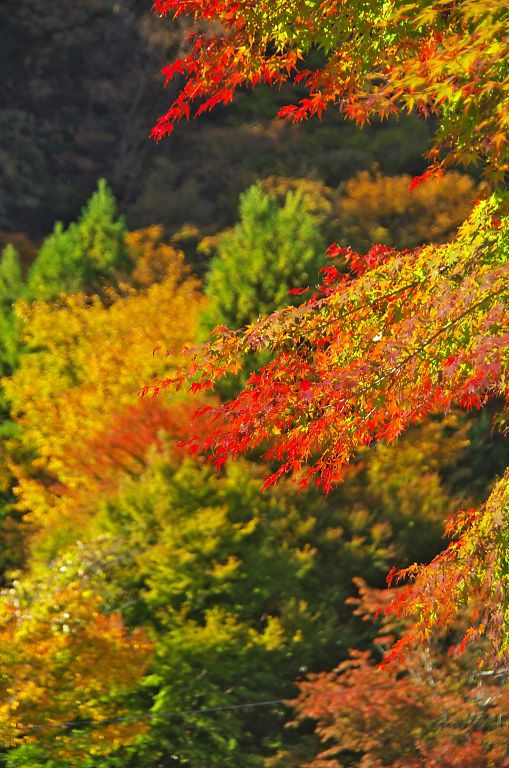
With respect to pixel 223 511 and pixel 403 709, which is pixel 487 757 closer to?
pixel 403 709

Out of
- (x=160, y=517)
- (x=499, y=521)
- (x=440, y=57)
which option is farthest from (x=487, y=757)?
(x=440, y=57)

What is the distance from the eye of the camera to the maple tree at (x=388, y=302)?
19.3 ft

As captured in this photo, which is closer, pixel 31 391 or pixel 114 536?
pixel 114 536

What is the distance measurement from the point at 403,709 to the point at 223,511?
3.20m

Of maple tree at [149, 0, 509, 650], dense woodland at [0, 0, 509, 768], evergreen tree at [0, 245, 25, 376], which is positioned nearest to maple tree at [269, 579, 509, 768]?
dense woodland at [0, 0, 509, 768]

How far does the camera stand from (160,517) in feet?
40.7

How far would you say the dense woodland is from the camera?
1010cm

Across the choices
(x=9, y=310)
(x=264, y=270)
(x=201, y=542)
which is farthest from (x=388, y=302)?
(x=9, y=310)

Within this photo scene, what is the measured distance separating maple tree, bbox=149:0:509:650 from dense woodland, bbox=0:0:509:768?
120mm

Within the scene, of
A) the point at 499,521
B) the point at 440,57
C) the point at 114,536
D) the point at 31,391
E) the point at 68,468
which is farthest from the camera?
the point at 31,391

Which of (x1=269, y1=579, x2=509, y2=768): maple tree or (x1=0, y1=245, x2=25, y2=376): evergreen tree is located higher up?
(x1=0, y1=245, x2=25, y2=376): evergreen tree

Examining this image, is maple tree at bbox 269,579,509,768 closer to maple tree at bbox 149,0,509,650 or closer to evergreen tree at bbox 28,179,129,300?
maple tree at bbox 149,0,509,650

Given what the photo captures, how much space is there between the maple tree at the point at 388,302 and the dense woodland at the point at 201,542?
0.12m

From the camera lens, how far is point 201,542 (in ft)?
40.2
